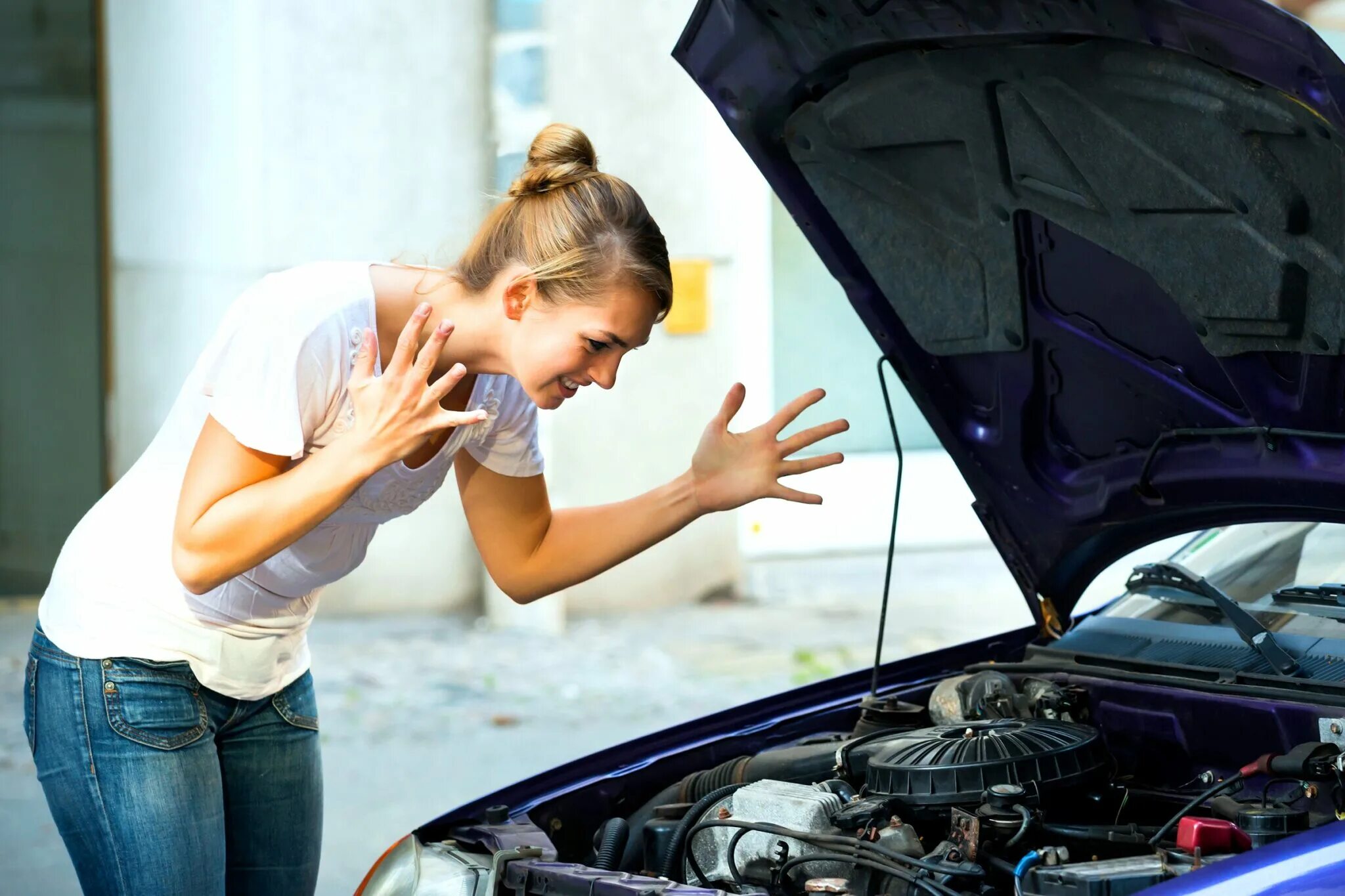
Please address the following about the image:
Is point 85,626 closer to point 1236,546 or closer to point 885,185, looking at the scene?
point 885,185

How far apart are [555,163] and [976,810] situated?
1120 mm

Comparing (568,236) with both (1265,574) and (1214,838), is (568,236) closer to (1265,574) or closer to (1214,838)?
(1214,838)

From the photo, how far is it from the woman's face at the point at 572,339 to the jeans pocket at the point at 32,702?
867 mm

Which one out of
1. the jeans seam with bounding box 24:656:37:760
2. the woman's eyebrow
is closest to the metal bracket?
the woman's eyebrow

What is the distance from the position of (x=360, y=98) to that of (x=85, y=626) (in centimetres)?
585

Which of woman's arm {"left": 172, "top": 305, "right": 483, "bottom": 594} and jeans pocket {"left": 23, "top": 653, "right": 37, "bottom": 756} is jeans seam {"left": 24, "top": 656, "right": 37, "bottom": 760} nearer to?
jeans pocket {"left": 23, "top": 653, "right": 37, "bottom": 756}

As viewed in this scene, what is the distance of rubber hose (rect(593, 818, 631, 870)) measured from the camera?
2.13 m

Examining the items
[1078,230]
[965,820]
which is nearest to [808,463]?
[1078,230]

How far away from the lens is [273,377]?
1.94 m

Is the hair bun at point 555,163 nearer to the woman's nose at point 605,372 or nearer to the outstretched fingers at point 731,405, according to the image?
the woman's nose at point 605,372

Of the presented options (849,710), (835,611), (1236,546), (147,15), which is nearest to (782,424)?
(849,710)

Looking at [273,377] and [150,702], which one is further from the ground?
[273,377]

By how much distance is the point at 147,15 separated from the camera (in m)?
7.58

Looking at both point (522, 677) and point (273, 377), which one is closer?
point (273, 377)
